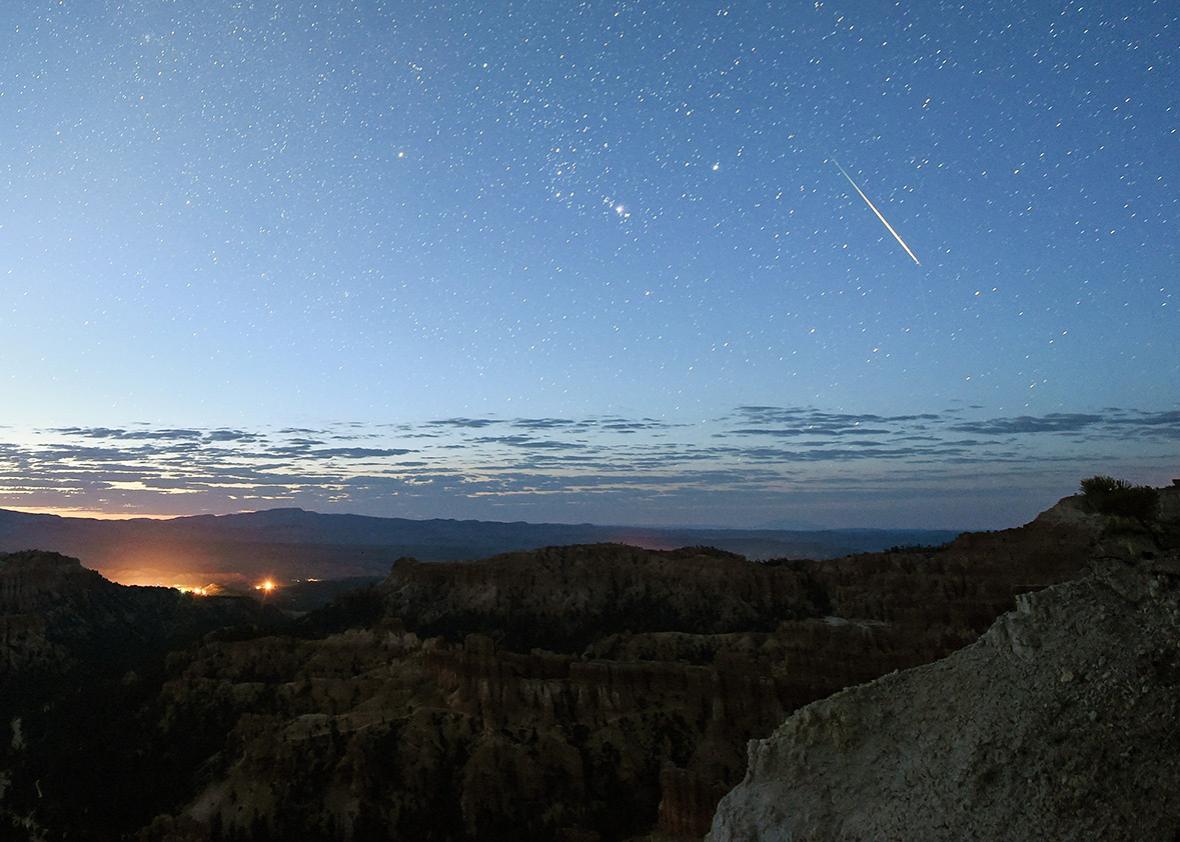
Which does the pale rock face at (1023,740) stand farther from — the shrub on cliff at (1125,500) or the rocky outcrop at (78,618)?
the rocky outcrop at (78,618)

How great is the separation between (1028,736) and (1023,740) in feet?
0.39

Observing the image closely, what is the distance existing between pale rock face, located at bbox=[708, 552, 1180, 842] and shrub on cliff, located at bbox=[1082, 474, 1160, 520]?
1.15 m

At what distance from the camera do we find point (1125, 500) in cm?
1577

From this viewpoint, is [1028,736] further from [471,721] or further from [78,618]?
[78,618]

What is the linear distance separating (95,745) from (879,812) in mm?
85433

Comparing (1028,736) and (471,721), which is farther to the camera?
(471,721)

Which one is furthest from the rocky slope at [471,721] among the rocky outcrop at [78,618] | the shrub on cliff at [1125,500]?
the shrub on cliff at [1125,500]

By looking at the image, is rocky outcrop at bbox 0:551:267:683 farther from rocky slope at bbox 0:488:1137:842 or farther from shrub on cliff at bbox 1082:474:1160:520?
shrub on cliff at bbox 1082:474:1160:520

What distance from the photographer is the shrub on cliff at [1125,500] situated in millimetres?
15719

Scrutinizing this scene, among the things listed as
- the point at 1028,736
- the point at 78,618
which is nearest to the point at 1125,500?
the point at 1028,736

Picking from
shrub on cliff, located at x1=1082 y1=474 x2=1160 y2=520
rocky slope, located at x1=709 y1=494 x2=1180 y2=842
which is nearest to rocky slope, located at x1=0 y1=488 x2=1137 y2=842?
rocky slope, located at x1=709 y1=494 x2=1180 y2=842

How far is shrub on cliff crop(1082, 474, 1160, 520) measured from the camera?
51.6ft

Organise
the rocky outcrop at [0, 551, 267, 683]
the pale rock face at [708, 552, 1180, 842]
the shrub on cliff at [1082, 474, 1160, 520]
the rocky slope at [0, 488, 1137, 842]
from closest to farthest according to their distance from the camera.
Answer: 1. the pale rock face at [708, 552, 1180, 842]
2. the shrub on cliff at [1082, 474, 1160, 520]
3. the rocky slope at [0, 488, 1137, 842]
4. the rocky outcrop at [0, 551, 267, 683]

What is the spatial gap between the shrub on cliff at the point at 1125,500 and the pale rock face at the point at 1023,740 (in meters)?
1.15
